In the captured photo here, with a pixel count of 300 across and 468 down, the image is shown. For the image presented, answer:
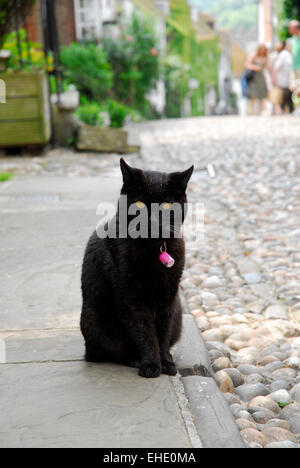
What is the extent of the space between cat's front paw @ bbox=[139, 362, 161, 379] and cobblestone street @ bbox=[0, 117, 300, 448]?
0.36 meters

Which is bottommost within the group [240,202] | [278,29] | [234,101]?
[234,101]

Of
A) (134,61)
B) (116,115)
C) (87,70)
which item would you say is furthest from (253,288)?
(134,61)

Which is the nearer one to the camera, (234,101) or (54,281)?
(54,281)

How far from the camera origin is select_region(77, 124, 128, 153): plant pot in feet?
30.9

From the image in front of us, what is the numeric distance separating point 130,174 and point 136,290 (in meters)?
0.46

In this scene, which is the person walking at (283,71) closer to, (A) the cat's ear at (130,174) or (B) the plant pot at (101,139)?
(B) the plant pot at (101,139)

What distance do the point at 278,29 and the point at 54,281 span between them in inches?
677

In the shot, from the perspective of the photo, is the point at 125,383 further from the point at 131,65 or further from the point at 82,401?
the point at 131,65

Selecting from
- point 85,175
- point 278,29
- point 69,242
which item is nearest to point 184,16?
point 278,29

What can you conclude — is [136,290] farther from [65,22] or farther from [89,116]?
[65,22]

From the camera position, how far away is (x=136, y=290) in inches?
93.4

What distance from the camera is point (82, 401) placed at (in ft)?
7.13

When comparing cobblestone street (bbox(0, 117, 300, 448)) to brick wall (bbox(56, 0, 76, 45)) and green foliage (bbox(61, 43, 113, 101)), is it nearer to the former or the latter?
green foliage (bbox(61, 43, 113, 101))

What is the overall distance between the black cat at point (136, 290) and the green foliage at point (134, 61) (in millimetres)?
16883
